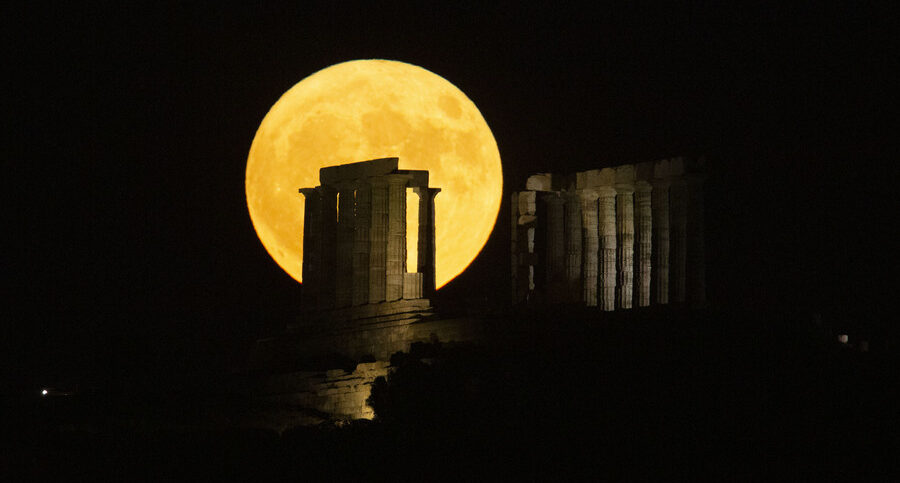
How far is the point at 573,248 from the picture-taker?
67.1m

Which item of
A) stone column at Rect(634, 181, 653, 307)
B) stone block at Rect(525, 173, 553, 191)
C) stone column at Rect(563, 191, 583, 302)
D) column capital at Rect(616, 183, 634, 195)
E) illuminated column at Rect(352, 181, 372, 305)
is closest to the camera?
stone column at Rect(634, 181, 653, 307)

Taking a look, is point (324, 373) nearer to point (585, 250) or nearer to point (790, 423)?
point (585, 250)

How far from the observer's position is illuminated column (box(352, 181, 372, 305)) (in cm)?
6600

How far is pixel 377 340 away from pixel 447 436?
48.6 ft

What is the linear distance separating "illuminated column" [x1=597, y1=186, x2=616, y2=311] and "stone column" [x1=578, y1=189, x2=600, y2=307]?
25.1 inches

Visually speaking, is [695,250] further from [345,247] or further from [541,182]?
[345,247]

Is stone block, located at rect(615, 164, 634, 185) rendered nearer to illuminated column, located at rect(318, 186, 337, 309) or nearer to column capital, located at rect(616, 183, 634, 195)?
column capital, located at rect(616, 183, 634, 195)

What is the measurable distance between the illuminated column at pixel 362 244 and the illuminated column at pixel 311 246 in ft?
13.6

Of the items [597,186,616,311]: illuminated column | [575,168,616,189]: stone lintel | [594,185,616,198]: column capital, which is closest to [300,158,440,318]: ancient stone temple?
[575,168,616,189]: stone lintel

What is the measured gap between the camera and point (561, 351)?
53.7 meters

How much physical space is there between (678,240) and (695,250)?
822 mm

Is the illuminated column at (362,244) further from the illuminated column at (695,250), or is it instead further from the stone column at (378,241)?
the illuminated column at (695,250)

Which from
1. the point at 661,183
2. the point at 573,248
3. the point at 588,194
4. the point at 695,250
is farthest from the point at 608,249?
the point at 695,250

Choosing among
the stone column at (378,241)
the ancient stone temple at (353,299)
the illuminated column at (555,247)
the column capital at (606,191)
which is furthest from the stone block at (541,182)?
the stone column at (378,241)
